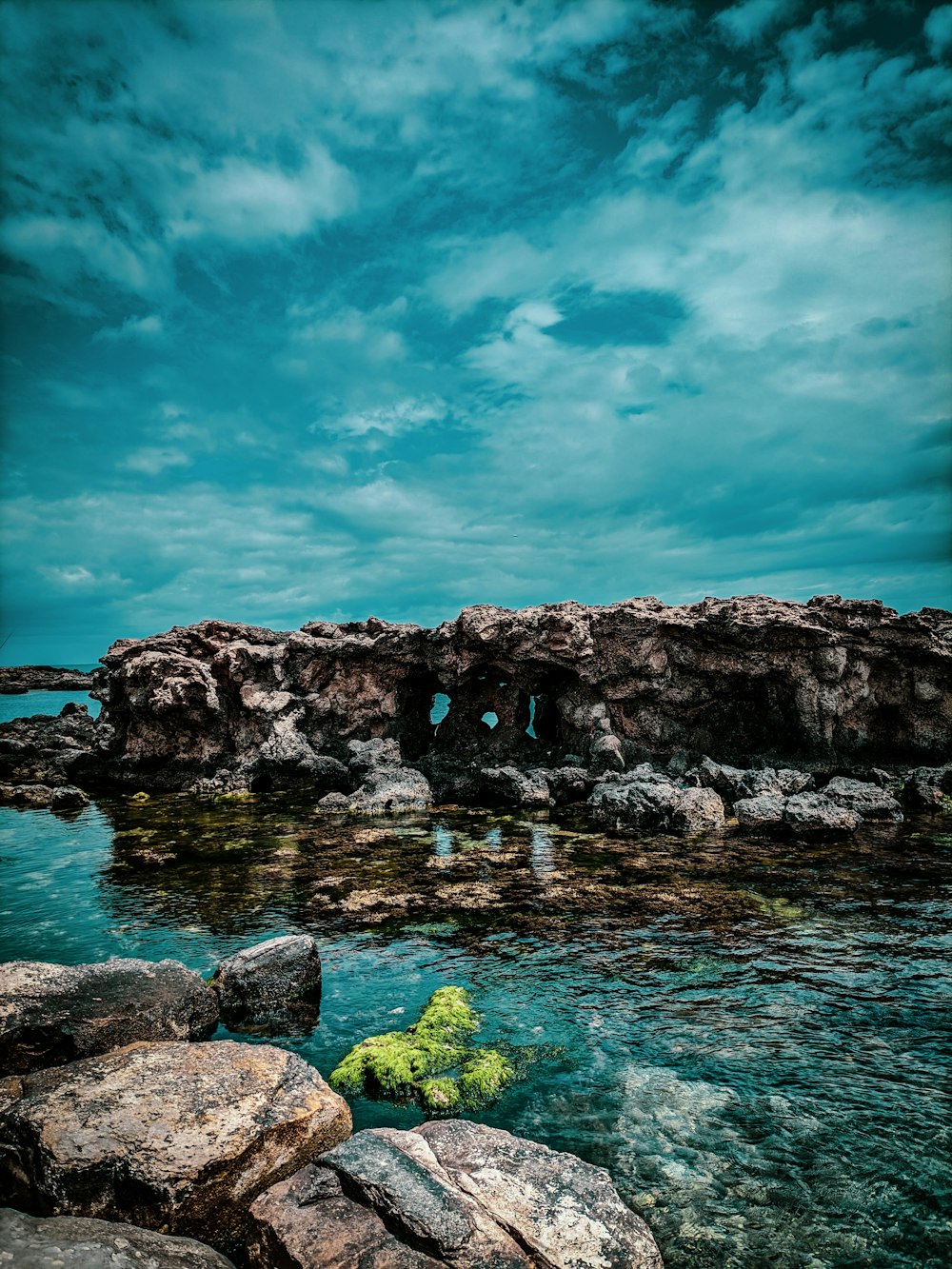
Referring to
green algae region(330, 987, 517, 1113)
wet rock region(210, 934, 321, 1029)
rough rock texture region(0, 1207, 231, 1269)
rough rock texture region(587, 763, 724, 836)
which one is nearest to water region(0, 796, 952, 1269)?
green algae region(330, 987, 517, 1113)

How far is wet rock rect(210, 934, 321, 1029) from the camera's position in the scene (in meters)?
13.1

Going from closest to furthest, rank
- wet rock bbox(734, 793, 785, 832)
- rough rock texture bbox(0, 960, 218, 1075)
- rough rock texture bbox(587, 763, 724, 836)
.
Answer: rough rock texture bbox(0, 960, 218, 1075) < wet rock bbox(734, 793, 785, 832) < rough rock texture bbox(587, 763, 724, 836)

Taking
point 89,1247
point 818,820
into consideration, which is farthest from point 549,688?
point 89,1247

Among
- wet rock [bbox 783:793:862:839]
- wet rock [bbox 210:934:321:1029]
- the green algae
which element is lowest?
the green algae

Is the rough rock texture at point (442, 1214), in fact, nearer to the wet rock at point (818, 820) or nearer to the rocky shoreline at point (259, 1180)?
the rocky shoreline at point (259, 1180)

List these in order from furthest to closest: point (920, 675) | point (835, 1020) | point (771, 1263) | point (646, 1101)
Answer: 1. point (920, 675)
2. point (835, 1020)
3. point (646, 1101)
4. point (771, 1263)

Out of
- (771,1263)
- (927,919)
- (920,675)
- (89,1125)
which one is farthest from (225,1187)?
(920,675)

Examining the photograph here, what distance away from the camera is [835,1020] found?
1221 centimetres

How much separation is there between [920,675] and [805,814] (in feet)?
40.4

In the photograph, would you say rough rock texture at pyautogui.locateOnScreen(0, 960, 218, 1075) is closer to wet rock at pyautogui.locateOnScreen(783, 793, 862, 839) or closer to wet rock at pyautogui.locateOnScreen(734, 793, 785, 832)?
wet rock at pyautogui.locateOnScreen(734, 793, 785, 832)

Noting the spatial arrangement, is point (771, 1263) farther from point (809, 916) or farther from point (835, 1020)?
point (809, 916)

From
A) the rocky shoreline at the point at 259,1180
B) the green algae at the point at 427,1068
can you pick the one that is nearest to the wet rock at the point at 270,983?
the green algae at the point at 427,1068

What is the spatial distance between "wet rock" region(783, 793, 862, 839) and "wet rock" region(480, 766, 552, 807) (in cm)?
1094

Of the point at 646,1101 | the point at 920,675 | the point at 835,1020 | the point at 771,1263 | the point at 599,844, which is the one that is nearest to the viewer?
the point at 771,1263
